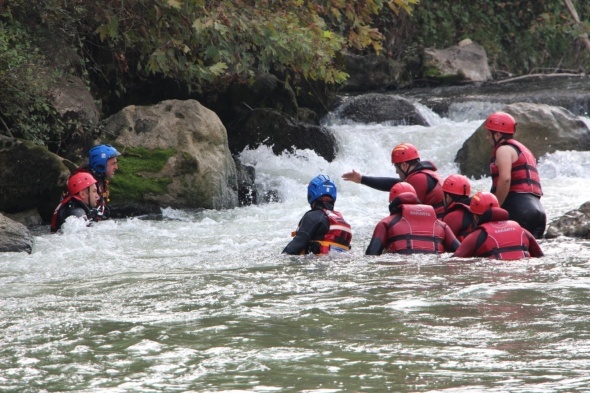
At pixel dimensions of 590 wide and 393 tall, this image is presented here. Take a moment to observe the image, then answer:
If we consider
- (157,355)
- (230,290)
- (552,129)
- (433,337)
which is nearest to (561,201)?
(552,129)

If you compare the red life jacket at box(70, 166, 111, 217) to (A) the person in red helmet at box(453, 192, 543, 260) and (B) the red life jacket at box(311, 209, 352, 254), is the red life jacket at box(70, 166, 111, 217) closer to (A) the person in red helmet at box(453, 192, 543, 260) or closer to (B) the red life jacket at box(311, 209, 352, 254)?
(B) the red life jacket at box(311, 209, 352, 254)

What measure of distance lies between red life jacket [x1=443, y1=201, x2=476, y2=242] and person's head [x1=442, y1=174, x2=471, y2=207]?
70 millimetres

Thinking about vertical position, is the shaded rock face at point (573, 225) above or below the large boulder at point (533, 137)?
below

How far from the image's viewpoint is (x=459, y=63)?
24.0m

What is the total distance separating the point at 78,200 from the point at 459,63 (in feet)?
49.4

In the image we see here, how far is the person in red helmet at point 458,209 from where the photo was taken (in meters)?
9.48

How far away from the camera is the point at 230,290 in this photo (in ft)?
25.3

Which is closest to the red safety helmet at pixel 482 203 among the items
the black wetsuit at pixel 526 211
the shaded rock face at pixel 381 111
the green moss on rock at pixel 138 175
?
the black wetsuit at pixel 526 211

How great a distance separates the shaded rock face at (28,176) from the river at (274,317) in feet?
2.58

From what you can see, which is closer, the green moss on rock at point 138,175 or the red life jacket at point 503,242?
the red life jacket at point 503,242

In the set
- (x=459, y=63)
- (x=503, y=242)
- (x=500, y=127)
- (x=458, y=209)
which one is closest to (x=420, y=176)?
(x=458, y=209)

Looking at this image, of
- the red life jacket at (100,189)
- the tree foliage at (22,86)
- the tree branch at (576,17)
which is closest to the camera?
the red life jacket at (100,189)

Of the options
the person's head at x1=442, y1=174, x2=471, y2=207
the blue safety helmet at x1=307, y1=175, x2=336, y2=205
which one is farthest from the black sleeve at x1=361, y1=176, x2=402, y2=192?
the blue safety helmet at x1=307, y1=175, x2=336, y2=205

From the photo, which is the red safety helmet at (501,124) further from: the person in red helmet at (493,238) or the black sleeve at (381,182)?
the person in red helmet at (493,238)
